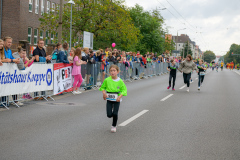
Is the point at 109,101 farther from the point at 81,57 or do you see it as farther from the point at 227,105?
the point at 81,57

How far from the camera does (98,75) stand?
19.2 meters

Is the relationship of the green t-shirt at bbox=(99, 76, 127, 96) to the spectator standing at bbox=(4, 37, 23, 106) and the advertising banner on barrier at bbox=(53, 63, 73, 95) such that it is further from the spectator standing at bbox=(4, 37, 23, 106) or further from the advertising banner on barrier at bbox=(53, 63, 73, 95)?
the advertising banner on barrier at bbox=(53, 63, 73, 95)

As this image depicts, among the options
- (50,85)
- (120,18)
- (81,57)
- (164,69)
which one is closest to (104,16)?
(120,18)

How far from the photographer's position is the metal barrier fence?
11883 millimetres

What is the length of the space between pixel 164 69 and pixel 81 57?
25.5 m

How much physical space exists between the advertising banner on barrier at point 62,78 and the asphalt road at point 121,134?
8.53ft

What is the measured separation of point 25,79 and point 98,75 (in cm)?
771

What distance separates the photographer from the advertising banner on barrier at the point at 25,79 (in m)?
10.7

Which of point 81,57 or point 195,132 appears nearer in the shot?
point 195,132

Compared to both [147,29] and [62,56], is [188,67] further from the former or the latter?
[147,29]

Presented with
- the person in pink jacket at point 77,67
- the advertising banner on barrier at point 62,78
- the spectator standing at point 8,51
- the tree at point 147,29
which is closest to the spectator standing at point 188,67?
the person in pink jacket at point 77,67

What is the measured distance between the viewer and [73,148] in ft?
19.6

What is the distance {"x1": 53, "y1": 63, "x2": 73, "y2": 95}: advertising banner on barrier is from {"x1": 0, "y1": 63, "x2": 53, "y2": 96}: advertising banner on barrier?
524 millimetres

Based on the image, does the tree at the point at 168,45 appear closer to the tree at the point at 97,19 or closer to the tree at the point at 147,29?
the tree at the point at 147,29
